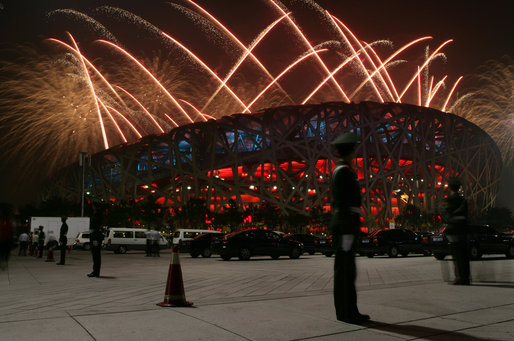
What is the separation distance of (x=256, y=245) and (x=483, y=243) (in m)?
9.72

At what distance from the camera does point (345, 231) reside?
4.94 metres

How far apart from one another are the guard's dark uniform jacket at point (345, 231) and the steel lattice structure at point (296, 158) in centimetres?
5672

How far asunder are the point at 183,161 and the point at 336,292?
6555cm

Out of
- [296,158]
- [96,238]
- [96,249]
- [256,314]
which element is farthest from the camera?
[296,158]

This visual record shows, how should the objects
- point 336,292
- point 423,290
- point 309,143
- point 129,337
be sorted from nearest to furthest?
point 129,337 → point 336,292 → point 423,290 → point 309,143

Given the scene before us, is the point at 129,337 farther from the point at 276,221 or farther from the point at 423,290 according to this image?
the point at 276,221

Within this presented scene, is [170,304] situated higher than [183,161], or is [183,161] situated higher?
[183,161]

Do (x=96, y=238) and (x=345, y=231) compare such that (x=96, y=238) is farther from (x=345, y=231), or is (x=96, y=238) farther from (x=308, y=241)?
(x=308, y=241)

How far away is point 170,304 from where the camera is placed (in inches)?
239

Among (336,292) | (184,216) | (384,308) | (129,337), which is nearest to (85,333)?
(129,337)

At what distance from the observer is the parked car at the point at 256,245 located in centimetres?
2161

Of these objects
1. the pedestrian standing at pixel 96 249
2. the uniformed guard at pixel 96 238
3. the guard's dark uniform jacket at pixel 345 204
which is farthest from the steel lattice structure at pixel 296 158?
the guard's dark uniform jacket at pixel 345 204

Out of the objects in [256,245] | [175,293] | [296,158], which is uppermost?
[296,158]

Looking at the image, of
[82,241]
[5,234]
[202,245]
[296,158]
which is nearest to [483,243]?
[202,245]
